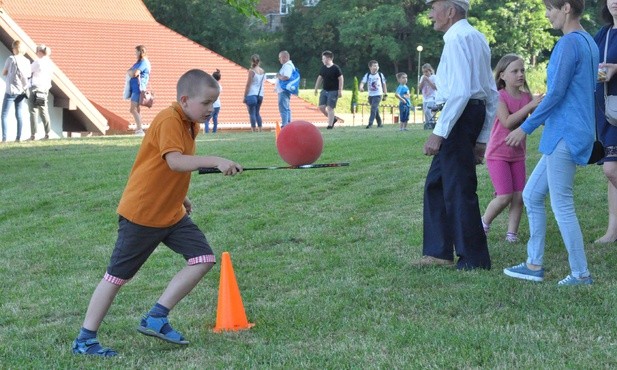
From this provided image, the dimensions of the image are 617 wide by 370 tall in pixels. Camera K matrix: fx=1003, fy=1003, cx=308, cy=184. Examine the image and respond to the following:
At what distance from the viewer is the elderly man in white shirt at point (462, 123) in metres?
6.71

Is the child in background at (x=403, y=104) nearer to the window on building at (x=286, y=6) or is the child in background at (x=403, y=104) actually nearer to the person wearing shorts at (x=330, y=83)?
the person wearing shorts at (x=330, y=83)

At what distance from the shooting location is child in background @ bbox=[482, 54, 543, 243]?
7895 mm

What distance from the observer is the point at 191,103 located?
531 centimetres

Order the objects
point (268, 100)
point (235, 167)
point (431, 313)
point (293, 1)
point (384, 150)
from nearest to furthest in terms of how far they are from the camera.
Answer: point (235, 167), point (431, 313), point (384, 150), point (268, 100), point (293, 1)

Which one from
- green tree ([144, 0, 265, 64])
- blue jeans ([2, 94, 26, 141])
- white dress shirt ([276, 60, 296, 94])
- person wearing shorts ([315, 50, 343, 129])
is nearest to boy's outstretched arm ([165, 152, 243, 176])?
blue jeans ([2, 94, 26, 141])

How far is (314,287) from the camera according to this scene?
22.8 ft

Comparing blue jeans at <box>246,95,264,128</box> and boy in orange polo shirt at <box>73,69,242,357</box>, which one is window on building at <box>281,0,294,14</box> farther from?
boy in orange polo shirt at <box>73,69,242,357</box>

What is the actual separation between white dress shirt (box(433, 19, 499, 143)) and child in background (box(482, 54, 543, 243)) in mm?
993

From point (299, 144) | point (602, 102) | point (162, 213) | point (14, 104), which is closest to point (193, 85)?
point (162, 213)

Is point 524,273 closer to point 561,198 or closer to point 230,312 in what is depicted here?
point 561,198

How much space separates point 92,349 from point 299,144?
181cm

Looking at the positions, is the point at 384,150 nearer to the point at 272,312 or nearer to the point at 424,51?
the point at 272,312

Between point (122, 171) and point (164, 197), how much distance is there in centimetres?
901

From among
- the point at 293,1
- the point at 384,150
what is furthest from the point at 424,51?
the point at 384,150
